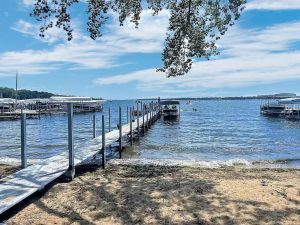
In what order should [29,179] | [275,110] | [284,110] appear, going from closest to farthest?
[29,179] < [284,110] < [275,110]

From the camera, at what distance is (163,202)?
10305mm

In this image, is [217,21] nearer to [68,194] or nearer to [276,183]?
[276,183]

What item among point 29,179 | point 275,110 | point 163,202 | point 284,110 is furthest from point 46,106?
point 163,202

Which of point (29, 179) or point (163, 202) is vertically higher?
point (29, 179)

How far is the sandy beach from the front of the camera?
920 centimetres

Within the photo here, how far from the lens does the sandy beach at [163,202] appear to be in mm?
9203

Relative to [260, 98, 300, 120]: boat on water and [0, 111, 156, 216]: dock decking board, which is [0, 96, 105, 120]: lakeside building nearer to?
[260, 98, 300, 120]: boat on water

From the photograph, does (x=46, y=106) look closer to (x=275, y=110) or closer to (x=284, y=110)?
(x=275, y=110)

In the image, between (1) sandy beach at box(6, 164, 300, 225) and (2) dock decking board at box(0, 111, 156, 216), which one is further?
(2) dock decking board at box(0, 111, 156, 216)

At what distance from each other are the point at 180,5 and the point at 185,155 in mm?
12973

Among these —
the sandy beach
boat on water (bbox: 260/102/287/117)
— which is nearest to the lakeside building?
boat on water (bbox: 260/102/287/117)

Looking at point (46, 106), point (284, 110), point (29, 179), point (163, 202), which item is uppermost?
point (46, 106)

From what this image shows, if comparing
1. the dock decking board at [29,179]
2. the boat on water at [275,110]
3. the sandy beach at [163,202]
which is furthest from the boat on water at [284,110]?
the sandy beach at [163,202]

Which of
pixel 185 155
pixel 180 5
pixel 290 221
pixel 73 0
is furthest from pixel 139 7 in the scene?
pixel 185 155
